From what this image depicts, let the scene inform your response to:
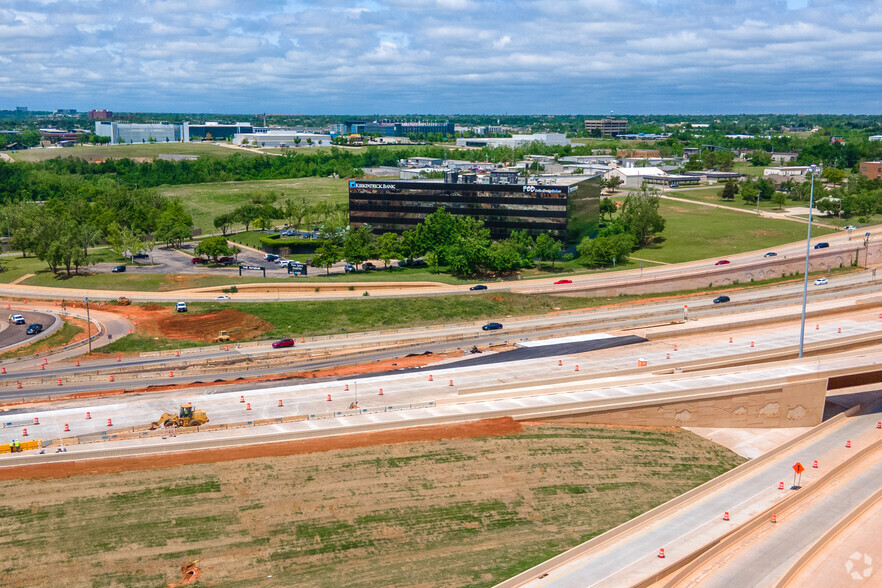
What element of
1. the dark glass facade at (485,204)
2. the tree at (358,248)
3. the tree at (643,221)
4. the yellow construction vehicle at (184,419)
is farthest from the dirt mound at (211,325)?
the tree at (643,221)

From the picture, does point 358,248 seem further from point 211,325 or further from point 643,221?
point 643,221

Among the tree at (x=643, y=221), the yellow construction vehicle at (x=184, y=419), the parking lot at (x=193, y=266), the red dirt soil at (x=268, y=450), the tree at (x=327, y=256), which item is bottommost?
the red dirt soil at (x=268, y=450)

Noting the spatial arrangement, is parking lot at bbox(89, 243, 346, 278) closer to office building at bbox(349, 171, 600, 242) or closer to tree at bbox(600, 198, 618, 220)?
office building at bbox(349, 171, 600, 242)

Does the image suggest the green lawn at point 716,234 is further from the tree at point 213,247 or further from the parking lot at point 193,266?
the tree at point 213,247

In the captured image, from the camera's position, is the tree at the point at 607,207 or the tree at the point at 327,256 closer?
the tree at the point at 327,256

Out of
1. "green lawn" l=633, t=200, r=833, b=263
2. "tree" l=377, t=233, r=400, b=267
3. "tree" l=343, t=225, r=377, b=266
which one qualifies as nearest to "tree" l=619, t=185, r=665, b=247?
"green lawn" l=633, t=200, r=833, b=263

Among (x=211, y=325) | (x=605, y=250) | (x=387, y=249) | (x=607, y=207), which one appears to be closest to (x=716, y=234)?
(x=607, y=207)
